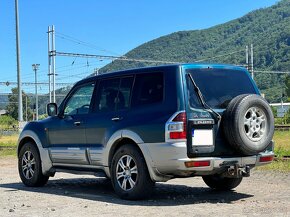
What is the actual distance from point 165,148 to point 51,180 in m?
4.79

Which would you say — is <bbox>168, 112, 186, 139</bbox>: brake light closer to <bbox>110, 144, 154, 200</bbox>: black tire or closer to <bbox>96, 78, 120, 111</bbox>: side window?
<bbox>110, 144, 154, 200</bbox>: black tire

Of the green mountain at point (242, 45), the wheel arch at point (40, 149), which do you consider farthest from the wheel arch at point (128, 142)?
the green mountain at point (242, 45)

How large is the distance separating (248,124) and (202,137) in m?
0.74

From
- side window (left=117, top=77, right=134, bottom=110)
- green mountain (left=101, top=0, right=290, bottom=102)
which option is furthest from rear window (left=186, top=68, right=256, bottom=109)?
green mountain (left=101, top=0, right=290, bottom=102)

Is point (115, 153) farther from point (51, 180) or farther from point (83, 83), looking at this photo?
point (51, 180)

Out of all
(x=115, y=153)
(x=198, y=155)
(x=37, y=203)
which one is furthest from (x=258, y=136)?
(x=37, y=203)

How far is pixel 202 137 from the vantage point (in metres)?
7.20

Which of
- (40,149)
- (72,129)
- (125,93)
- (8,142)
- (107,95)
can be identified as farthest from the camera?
(8,142)

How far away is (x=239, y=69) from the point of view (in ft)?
26.5

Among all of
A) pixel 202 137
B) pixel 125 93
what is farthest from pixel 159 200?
pixel 125 93

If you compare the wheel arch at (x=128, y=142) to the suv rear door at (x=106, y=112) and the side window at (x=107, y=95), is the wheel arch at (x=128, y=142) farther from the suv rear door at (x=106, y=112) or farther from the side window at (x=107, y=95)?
the side window at (x=107, y=95)

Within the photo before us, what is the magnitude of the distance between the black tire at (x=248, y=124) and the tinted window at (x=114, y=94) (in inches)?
68.3

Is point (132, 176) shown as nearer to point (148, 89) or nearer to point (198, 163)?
point (198, 163)

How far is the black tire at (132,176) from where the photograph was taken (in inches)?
298
